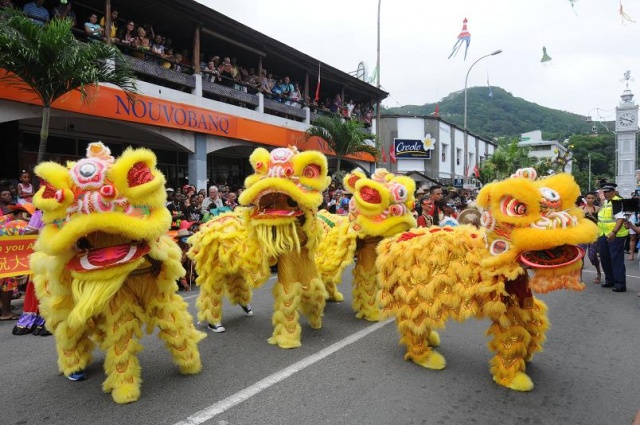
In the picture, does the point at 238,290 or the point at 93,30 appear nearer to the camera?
the point at 238,290

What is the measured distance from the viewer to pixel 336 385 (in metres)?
3.43

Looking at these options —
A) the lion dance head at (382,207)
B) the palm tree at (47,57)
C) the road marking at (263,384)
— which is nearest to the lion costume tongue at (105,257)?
the road marking at (263,384)

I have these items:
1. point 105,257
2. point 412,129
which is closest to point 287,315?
point 105,257

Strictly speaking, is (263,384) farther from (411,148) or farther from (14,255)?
(411,148)

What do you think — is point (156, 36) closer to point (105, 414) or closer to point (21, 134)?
point (21, 134)

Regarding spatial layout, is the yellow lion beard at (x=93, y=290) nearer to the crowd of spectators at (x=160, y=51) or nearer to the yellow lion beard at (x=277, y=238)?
the yellow lion beard at (x=277, y=238)

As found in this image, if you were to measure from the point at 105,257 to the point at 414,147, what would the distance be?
3008cm

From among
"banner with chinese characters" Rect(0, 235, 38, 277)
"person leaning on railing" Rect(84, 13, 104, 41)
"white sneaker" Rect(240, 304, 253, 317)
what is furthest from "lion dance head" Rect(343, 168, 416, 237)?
"person leaning on railing" Rect(84, 13, 104, 41)

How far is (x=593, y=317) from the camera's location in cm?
573

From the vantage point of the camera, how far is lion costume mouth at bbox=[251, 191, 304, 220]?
13.9ft

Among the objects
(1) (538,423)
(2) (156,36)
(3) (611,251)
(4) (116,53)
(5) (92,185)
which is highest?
(2) (156,36)

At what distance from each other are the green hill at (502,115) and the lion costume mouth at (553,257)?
205ft

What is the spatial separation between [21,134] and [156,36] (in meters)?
4.65

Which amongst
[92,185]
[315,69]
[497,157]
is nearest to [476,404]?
[92,185]
